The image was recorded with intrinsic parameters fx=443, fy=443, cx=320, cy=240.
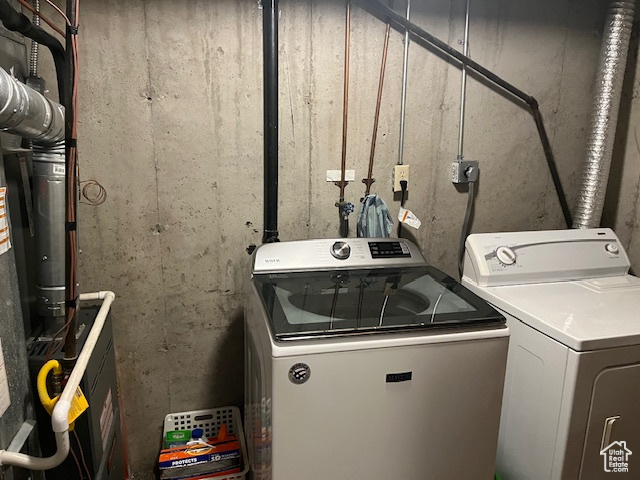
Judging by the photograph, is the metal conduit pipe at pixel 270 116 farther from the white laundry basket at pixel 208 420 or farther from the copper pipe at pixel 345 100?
the white laundry basket at pixel 208 420

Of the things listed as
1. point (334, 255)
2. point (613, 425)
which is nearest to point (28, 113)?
point (334, 255)

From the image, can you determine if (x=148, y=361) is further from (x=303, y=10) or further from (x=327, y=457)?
(x=303, y=10)

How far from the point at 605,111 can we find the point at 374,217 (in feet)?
3.77

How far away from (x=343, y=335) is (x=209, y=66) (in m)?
1.19

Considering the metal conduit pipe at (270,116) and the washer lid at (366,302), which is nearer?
the washer lid at (366,302)

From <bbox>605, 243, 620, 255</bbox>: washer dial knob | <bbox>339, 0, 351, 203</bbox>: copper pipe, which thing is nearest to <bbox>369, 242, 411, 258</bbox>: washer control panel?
<bbox>339, 0, 351, 203</bbox>: copper pipe

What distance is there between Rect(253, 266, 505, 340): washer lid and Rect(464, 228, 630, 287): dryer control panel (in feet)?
0.81

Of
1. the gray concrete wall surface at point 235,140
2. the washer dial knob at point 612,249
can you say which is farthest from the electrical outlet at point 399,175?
the washer dial knob at point 612,249

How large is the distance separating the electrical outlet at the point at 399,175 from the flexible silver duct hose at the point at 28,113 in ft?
4.26

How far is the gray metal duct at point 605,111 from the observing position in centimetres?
192

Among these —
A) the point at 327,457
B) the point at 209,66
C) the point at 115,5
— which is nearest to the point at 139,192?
the point at 209,66

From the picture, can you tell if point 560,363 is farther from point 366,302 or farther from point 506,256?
point 366,302

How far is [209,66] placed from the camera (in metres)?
1.73

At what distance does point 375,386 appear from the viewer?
48.8 inches
